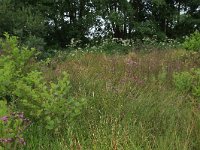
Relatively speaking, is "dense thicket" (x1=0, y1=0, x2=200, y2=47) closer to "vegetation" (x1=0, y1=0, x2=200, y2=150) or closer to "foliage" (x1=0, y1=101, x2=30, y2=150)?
"vegetation" (x1=0, y1=0, x2=200, y2=150)

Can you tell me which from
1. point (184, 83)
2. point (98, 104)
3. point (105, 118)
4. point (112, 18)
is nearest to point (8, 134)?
point (105, 118)

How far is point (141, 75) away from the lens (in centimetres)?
673

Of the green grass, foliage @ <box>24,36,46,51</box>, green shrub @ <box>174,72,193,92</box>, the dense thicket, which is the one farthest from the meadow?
the dense thicket

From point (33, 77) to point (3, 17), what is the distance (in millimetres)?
12235

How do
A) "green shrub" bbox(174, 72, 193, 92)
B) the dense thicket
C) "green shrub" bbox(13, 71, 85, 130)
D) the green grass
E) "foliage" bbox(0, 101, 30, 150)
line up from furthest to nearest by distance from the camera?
the dense thicket
"green shrub" bbox(174, 72, 193, 92)
"green shrub" bbox(13, 71, 85, 130)
the green grass
"foliage" bbox(0, 101, 30, 150)

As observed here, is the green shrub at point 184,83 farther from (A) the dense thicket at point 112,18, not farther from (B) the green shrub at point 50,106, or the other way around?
(A) the dense thicket at point 112,18

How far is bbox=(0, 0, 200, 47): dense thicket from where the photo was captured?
19.3m

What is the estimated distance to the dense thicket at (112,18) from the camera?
19.3 m

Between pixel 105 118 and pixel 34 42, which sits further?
pixel 34 42

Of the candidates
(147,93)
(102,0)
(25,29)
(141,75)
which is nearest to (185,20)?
(102,0)

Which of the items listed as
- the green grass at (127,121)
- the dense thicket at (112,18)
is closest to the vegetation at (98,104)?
the green grass at (127,121)

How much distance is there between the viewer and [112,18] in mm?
19391

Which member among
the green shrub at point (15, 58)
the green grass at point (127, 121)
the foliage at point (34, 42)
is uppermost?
the green shrub at point (15, 58)

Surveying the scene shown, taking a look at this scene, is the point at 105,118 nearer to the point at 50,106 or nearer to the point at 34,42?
the point at 50,106
